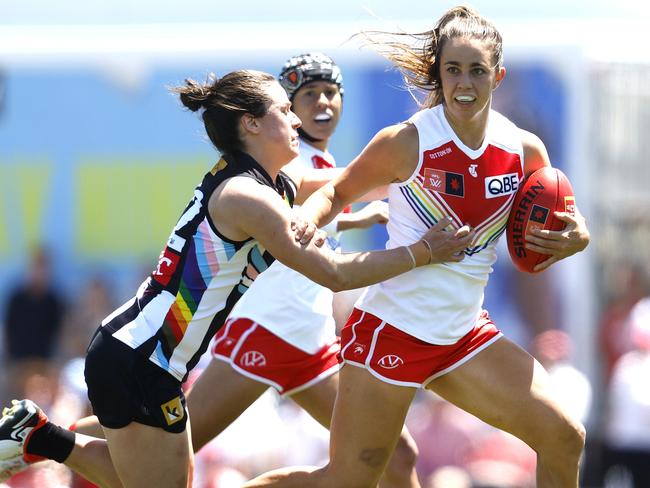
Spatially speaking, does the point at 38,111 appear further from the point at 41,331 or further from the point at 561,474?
the point at 561,474

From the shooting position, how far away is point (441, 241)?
16.7ft

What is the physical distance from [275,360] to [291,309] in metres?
0.25

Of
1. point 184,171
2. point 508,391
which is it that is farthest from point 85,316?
point 508,391

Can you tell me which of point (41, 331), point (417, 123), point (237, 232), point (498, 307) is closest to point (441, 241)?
point (417, 123)

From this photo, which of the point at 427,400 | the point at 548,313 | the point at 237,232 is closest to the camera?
the point at 237,232

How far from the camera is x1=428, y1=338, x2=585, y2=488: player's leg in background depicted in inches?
200

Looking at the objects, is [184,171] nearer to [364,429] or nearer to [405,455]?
[405,455]

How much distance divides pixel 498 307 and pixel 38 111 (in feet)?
13.7

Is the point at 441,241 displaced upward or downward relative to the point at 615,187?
upward

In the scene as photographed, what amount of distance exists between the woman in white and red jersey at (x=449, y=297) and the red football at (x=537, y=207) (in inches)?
1.5

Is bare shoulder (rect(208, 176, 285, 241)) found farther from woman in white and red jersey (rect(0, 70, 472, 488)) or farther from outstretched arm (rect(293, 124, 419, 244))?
outstretched arm (rect(293, 124, 419, 244))

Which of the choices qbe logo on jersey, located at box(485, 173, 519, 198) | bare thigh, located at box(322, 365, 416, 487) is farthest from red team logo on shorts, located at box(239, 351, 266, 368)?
qbe logo on jersey, located at box(485, 173, 519, 198)

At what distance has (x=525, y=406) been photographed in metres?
5.07

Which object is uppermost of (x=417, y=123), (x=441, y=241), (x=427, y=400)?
(x=417, y=123)
